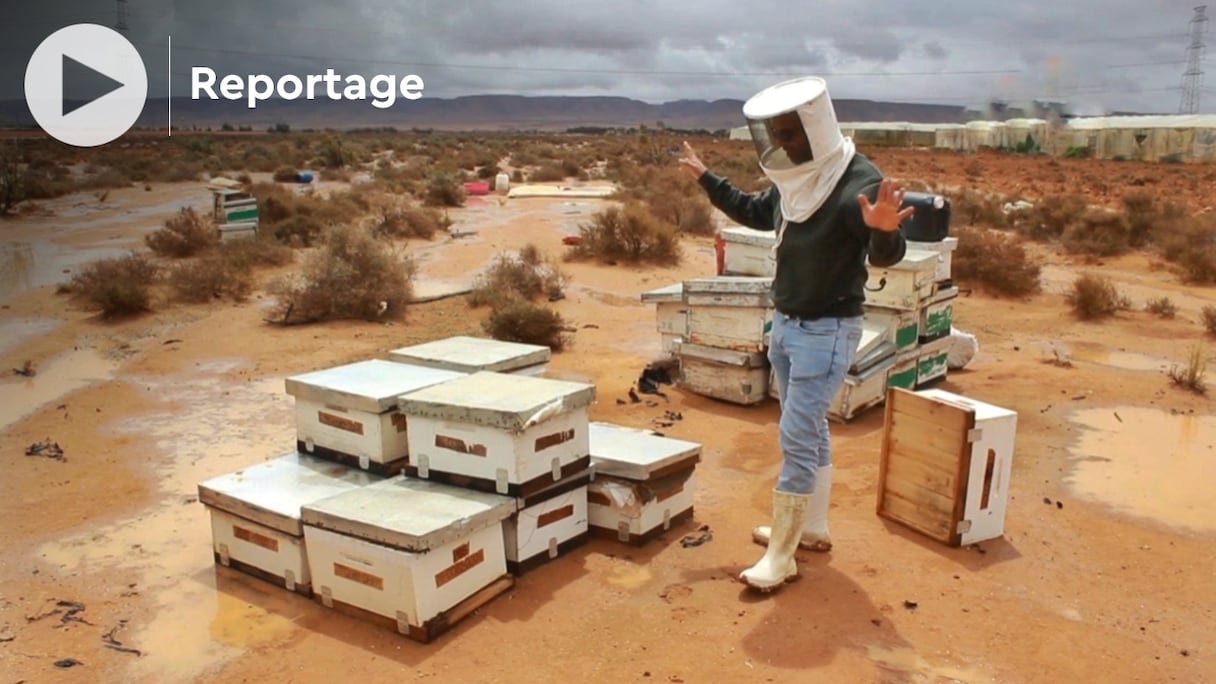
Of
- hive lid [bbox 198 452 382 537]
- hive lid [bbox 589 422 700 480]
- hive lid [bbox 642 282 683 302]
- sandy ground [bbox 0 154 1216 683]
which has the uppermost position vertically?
hive lid [bbox 642 282 683 302]

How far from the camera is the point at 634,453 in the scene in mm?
5328

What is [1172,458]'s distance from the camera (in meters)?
6.83

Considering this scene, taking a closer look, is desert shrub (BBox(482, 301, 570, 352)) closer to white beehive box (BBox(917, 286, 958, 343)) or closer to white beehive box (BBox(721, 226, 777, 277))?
white beehive box (BBox(721, 226, 777, 277))

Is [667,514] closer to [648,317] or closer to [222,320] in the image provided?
[648,317]

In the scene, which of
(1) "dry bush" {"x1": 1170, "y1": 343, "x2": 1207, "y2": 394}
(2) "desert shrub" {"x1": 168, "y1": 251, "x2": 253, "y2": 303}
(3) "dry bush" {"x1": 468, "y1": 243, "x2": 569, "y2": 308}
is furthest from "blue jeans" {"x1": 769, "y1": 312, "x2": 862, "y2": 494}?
(2) "desert shrub" {"x1": 168, "y1": 251, "x2": 253, "y2": 303}

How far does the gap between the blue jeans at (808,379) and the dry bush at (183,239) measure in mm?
15182

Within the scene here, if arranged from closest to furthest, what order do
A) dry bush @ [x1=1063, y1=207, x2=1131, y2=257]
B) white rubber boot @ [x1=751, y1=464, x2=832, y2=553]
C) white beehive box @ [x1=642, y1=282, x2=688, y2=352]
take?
1. white rubber boot @ [x1=751, y1=464, x2=832, y2=553]
2. white beehive box @ [x1=642, y1=282, x2=688, y2=352]
3. dry bush @ [x1=1063, y1=207, x2=1131, y2=257]

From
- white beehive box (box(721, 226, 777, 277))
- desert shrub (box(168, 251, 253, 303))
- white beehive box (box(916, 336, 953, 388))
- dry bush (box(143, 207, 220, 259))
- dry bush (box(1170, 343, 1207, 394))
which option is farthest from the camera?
dry bush (box(143, 207, 220, 259))

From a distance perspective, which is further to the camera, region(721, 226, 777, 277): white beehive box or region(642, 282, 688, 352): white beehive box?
region(721, 226, 777, 277): white beehive box

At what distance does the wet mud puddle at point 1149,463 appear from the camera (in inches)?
233

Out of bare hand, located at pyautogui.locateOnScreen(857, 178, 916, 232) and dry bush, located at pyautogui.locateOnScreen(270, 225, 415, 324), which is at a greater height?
bare hand, located at pyautogui.locateOnScreen(857, 178, 916, 232)

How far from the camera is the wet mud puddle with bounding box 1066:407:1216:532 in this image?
19.4 ft

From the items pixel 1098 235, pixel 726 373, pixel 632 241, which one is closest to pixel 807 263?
pixel 726 373

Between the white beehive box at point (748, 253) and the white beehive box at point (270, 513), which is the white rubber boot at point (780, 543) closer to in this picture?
the white beehive box at point (270, 513)
